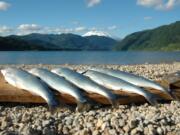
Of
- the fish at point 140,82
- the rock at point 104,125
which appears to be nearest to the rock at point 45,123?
the rock at point 104,125

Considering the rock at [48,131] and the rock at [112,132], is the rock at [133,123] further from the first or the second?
the rock at [48,131]

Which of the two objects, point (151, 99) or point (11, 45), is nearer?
point (151, 99)

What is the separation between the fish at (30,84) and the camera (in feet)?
31.6

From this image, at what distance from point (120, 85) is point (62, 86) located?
1.52 meters

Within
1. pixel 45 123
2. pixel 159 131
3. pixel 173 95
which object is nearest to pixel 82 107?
pixel 45 123

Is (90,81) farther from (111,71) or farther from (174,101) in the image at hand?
(174,101)

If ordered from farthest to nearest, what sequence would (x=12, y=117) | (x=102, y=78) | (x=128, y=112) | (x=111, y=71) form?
1. (x=111, y=71)
2. (x=102, y=78)
3. (x=128, y=112)
4. (x=12, y=117)

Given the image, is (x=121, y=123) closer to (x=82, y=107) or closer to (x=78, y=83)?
(x=82, y=107)

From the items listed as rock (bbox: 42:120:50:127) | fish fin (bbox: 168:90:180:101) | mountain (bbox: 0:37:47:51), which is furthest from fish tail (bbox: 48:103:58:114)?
mountain (bbox: 0:37:47:51)

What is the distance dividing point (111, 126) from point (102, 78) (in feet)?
8.87

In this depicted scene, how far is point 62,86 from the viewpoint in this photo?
33.2 ft

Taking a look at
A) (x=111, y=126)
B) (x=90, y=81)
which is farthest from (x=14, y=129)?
(x=90, y=81)

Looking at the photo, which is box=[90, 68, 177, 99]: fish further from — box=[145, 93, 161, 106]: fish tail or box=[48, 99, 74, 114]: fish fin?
box=[48, 99, 74, 114]: fish fin

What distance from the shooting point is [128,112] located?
32.1 ft
